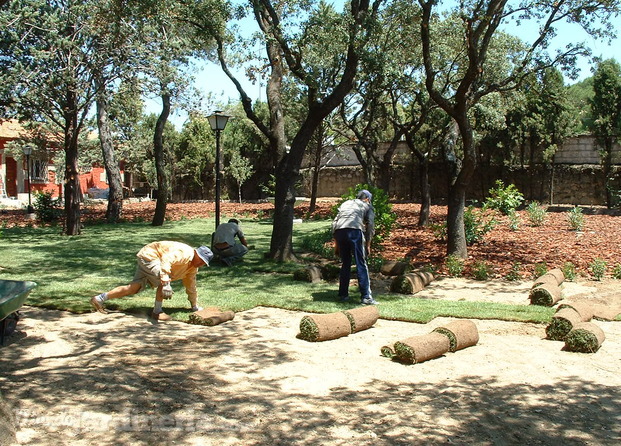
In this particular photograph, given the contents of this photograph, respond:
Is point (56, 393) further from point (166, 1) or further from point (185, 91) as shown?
point (185, 91)

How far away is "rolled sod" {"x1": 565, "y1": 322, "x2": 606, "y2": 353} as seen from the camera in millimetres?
6383

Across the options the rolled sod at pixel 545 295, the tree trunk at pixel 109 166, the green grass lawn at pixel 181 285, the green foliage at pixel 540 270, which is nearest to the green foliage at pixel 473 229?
the green foliage at pixel 540 270

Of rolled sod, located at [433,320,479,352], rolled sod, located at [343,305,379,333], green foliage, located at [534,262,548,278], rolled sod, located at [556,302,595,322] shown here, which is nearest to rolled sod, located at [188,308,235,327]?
rolled sod, located at [343,305,379,333]

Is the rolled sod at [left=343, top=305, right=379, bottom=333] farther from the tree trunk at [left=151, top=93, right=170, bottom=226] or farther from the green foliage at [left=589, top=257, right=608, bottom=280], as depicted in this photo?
the tree trunk at [left=151, top=93, right=170, bottom=226]

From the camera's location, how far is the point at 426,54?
1224cm

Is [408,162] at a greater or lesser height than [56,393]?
greater

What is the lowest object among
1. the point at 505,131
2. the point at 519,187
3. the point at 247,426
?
the point at 247,426

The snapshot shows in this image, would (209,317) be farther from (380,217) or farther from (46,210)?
(46,210)

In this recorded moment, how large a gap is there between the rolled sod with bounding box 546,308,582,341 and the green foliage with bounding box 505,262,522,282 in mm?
4495

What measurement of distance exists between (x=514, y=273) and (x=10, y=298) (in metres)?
9.00

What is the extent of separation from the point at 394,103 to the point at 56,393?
58.2 feet

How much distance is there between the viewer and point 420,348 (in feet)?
19.7

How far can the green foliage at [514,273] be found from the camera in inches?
452

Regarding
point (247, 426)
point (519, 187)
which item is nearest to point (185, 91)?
point (519, 187)
